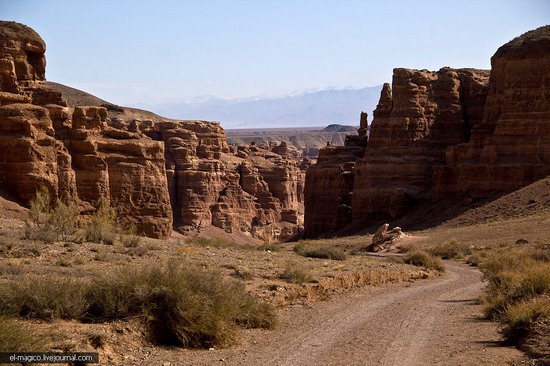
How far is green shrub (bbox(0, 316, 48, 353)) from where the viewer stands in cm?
997

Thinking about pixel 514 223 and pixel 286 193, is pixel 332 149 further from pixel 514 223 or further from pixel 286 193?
pixel 514 223

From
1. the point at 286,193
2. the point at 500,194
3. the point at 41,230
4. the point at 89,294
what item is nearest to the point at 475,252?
the point at 500,194

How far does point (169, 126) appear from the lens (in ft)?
289

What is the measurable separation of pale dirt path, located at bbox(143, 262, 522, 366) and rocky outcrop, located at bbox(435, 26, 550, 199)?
130ft

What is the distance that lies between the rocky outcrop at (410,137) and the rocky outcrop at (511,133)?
376 cm

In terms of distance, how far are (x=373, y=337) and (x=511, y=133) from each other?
4787 cm

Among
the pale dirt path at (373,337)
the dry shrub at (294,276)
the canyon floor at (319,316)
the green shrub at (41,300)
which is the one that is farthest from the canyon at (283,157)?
the green shrub at (41,300)

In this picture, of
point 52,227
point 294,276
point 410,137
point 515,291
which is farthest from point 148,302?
point 410,137

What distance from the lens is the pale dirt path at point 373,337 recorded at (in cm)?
1280

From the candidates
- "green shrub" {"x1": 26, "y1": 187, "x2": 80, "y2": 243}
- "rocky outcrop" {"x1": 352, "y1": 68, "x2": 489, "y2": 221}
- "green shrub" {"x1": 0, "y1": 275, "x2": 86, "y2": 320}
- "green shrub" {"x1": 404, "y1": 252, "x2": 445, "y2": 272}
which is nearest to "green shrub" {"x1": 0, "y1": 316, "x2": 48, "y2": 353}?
"green shrub" {"x1": 0, "y1": 275, "x2": 86, "y2": 320}

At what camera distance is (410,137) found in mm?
68812

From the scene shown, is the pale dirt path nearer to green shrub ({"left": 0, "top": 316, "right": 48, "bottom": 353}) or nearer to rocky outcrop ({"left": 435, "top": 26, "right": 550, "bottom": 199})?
green shrub ({"left": 0, "top": 316, "right": 48, "bottom": 353})

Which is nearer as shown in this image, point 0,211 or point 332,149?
point 0,211

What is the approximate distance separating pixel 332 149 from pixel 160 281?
6819 centimetres
